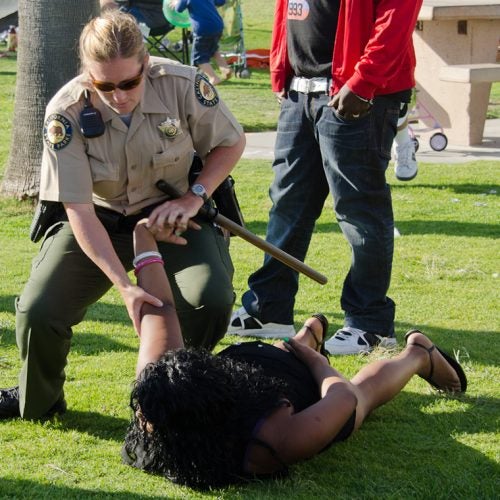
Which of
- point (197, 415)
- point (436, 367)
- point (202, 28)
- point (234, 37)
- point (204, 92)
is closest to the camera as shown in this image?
point (197, 415)

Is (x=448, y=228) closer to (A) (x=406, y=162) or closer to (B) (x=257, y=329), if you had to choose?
(A) (x=406, y=162)

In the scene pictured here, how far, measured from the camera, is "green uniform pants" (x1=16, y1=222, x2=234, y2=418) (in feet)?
12.8

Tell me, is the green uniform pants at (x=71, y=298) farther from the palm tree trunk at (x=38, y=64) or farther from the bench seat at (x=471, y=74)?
the bench seat at (x=471, y=74)

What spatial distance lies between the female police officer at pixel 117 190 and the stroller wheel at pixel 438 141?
22.0 ft

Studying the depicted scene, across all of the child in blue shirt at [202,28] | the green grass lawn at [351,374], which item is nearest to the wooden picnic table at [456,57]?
the green grass lawn at [351,374]

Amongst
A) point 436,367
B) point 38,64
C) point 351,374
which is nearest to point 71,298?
point 351,374

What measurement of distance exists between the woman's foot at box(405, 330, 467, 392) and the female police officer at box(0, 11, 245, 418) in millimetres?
825

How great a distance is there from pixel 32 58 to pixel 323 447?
5.24 m

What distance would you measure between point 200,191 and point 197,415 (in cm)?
107

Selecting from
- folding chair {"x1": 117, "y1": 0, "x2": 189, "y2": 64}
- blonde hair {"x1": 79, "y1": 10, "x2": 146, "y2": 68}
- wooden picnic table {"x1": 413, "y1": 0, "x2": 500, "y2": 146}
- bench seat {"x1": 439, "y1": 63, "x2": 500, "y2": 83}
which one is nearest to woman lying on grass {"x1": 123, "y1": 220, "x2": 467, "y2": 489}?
blonde hair {"x1": 79, "y1": 10, "x2": 146, "y2": 68}

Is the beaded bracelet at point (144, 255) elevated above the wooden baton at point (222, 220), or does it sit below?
below

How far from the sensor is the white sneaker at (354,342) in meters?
4.93

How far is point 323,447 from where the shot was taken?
11.5 ft

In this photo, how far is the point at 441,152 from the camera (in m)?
10.7
